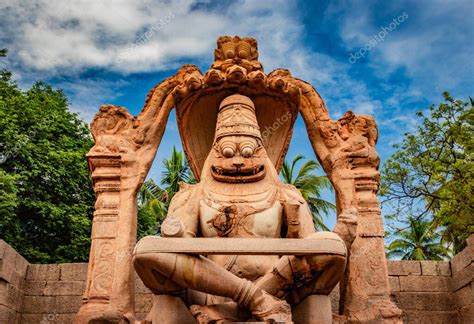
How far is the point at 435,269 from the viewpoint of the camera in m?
7.20

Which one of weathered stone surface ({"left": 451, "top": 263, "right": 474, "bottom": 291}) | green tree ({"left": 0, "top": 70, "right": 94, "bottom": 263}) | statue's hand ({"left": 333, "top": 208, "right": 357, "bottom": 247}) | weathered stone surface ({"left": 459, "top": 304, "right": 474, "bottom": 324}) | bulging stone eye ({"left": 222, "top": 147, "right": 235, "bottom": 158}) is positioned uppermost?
green tree ({"left": 0, "top": 70, "right": 94, "bottom": 263})

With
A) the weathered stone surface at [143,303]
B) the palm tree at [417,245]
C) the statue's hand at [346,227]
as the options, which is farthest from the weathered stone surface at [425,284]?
the palm tree at [417,245]

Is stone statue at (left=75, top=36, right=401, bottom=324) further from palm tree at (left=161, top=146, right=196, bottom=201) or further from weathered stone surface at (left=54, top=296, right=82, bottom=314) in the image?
palm tree at (left=161, top=146, right=196, bottom=201)

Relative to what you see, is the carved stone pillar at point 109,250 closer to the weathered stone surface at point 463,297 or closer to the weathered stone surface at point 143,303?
the weathered stone surface at point 143,303

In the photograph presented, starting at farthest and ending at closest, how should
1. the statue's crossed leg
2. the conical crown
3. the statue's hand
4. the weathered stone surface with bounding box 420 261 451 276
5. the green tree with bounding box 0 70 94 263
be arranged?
the green tree with bounding box 0 70 94 263, the weathered stone surface with bounding box 420 261 451 276, the conical crown, the statue's hand, the statue's crossed leg

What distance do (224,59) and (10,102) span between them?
11019 mm

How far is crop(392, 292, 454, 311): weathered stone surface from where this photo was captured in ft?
22.9

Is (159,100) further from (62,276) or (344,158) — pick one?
(62,276)

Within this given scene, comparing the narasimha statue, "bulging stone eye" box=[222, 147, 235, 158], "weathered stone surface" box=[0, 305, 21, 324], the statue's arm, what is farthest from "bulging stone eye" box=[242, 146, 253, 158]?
→ "weathered stone surface" box=[0, 305, 21, 324]

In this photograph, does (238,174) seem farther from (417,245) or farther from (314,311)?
(417,245)

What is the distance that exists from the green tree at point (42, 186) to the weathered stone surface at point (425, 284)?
32.0 feet

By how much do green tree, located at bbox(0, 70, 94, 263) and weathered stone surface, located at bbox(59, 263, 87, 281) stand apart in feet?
20.9

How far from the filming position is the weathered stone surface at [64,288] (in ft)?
23.4

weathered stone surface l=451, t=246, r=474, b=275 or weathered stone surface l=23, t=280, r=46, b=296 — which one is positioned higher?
weathered stone surface l=451, t=246, r=474, b=275
